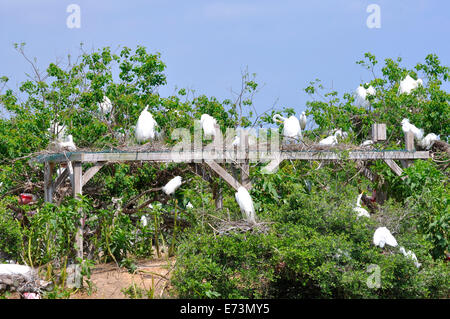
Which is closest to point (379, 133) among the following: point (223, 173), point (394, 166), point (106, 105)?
point (394, 166)

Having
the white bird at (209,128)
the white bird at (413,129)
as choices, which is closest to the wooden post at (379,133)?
the white bird at (413,129)

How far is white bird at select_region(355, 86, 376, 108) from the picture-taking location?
13992 millimetres

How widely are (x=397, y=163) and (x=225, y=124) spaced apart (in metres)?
3.81

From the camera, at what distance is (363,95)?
14.2 meters

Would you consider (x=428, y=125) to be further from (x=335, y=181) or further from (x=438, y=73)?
(x=335, y=181)

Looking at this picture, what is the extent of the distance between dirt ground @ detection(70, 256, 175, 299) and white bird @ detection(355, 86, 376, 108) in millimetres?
6652

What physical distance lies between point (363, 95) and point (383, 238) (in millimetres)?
7864

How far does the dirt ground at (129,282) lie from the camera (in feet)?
23.9

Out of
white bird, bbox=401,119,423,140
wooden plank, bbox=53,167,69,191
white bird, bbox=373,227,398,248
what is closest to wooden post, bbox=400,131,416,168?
white bird, bbox=401,119,423,140

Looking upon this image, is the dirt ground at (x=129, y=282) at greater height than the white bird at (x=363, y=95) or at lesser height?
lesser

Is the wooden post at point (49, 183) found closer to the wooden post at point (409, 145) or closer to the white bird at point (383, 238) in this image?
the white bird at point (383, 238)

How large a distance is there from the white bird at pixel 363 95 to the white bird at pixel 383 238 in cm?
733

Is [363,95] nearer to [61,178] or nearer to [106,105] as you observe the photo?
[106,105]
